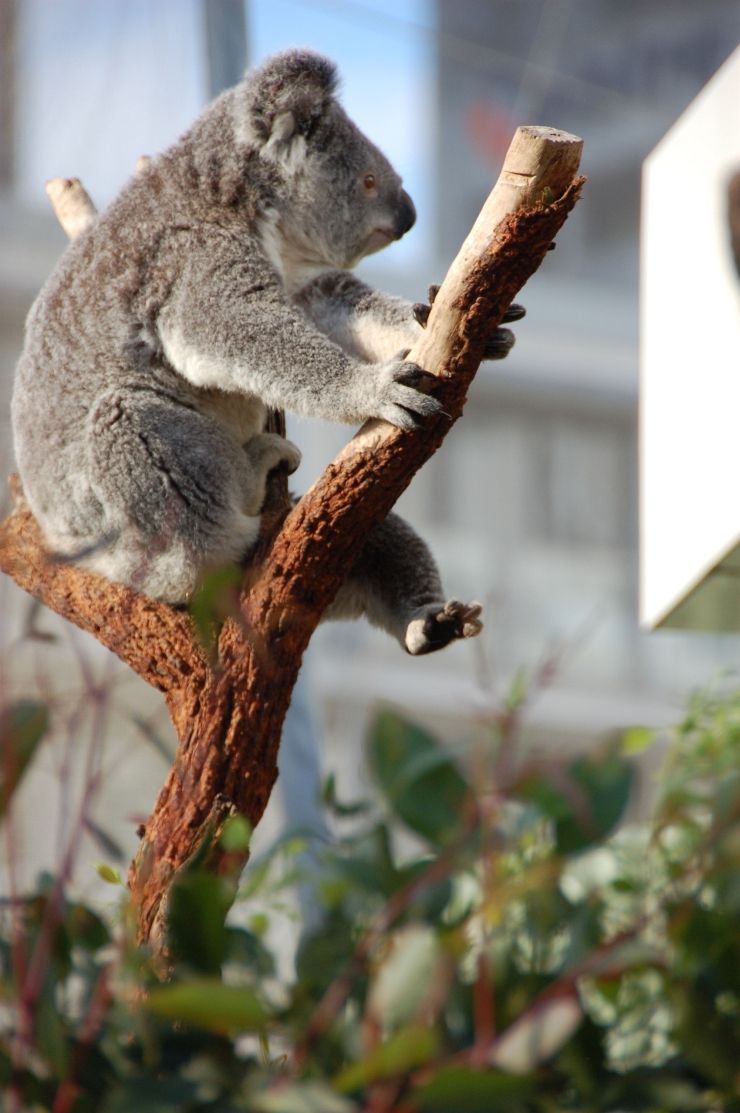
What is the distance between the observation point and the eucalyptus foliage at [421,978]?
0.80m

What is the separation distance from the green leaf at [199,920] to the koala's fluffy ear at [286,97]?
2121 mm

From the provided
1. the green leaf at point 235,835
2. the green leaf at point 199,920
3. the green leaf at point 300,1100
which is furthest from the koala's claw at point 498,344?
the green leaf at point 300,1100

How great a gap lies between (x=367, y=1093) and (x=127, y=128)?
6.83 m

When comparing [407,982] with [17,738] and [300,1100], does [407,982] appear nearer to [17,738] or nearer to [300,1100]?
[300,1100]

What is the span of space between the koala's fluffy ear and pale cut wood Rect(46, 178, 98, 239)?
69cm

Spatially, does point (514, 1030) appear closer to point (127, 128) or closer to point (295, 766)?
Result: point (295, 766)

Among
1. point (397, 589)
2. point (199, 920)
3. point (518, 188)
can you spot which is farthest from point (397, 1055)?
point (397, 589)

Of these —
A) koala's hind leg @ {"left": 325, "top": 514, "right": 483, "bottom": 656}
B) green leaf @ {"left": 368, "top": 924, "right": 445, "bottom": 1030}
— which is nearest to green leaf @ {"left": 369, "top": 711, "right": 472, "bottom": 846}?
green leaf @ {"left": 368, "top": 924, "right": 445, "bottom": 1030}

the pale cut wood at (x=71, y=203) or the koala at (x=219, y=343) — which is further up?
the pale cut wood at (x=71, y=203)

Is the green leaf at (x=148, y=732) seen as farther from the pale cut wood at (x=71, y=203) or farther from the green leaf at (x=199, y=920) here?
the pale cut wood at (x=71, y=203)

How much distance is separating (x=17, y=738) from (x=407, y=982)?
0.35 metres

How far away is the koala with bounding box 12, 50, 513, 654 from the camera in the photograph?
2.44m

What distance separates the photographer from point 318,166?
280cm

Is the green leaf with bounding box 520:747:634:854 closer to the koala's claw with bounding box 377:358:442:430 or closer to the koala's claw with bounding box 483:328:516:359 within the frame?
the koala's claw with bounding box 377:358:442:430
